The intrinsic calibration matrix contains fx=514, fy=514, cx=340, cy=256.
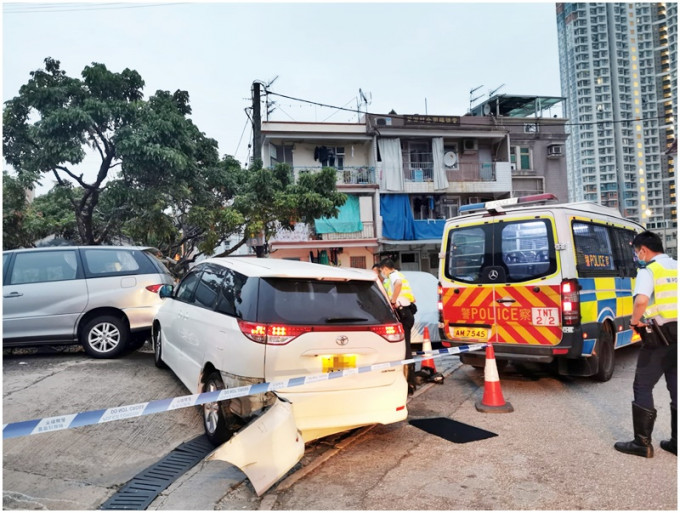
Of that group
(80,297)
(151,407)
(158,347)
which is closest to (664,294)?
(151,407)

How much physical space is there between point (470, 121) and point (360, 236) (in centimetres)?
912

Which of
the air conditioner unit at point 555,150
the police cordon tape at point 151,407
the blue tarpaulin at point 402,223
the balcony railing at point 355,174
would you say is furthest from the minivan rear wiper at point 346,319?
the air conditioner unit at point 555,150

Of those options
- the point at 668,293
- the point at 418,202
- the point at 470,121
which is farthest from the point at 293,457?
the point at 470,121

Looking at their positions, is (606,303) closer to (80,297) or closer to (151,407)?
(151,407)

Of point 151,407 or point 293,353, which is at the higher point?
point 293,353

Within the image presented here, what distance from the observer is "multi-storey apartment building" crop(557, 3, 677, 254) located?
2196 inches

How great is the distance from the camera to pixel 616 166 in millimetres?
70188

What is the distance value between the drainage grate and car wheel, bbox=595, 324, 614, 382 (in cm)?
480

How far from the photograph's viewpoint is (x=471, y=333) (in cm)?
673

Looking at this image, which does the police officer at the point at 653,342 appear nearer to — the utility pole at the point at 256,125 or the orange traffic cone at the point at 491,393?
the orange traffic cone at the point at 491,393

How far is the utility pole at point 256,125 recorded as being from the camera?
16094mm

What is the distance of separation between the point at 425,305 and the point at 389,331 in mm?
5670

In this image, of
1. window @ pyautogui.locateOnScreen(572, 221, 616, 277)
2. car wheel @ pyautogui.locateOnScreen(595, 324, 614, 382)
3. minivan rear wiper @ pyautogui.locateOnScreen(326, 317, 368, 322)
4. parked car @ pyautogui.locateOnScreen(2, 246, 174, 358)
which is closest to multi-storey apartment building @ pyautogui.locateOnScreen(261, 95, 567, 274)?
parked car @ pyautogui.locateOnScreen(2, 246, 174, 358)

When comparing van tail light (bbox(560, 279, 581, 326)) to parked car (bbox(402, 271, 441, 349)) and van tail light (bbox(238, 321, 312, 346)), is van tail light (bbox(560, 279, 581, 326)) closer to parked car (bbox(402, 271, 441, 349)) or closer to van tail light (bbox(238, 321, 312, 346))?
parked car (bbox(402, 271, 441, 349))
